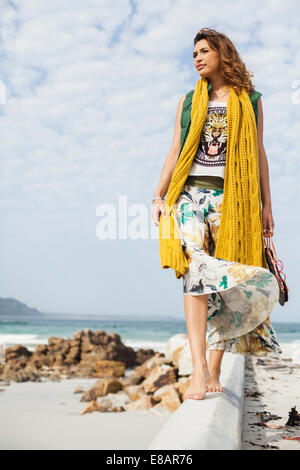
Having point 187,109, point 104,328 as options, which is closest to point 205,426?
point 187,109

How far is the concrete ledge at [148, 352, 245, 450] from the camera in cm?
147

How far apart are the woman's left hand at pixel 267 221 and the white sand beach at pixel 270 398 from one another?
976 millimetres

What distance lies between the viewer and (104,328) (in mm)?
29234

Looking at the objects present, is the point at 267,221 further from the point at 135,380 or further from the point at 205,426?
the point at 135,380

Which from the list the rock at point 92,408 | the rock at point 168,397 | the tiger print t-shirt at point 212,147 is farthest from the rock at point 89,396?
the tiger print t-shirt at point 212,147

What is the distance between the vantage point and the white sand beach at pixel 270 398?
78.2 inches

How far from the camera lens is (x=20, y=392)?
6863 millimetres

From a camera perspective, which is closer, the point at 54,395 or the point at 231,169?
the point at 231,169

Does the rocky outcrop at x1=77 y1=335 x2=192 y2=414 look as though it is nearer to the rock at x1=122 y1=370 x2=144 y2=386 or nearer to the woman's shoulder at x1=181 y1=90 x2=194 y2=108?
the rock at x1=122 y1=370 x2=144 y2=386

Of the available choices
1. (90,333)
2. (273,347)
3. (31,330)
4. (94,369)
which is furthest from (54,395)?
(31,330)

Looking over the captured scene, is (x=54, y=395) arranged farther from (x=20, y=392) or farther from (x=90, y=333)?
(x=90, y=333)

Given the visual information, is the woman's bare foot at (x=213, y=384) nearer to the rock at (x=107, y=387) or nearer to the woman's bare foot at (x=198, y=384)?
the woman's bare foot at (x=198, y=384)
